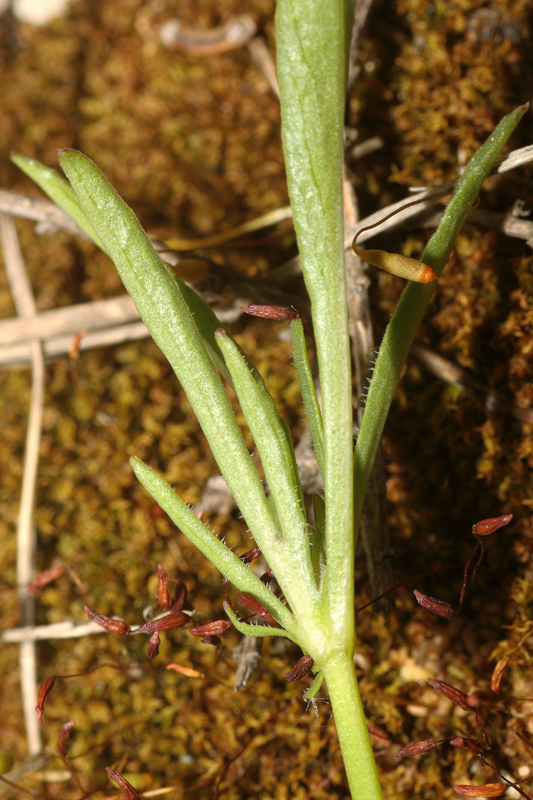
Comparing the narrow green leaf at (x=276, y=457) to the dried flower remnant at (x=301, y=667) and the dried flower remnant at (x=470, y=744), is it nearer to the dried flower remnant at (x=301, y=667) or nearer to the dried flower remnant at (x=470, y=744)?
the dried flower remnant at (x=301, y=667)

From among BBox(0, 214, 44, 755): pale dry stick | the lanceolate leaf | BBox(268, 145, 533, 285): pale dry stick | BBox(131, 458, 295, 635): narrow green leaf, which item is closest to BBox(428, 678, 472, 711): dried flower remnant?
BBox(131, 458, 295, 635): narrow green leaf

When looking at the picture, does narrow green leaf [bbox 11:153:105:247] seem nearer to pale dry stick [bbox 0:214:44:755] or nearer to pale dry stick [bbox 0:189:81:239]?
pale dry stick [bbox 0:189:81:239]

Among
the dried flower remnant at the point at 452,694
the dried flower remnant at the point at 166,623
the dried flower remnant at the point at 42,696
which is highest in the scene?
the dried flower remnant at the point at 166,623

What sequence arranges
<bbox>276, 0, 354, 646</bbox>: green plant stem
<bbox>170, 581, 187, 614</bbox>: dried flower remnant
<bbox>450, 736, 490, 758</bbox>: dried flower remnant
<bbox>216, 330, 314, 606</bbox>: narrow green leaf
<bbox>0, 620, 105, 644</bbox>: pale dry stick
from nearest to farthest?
<bbox>276, 0, 354, 646</bbox>: green plant stem, <bbox>216, 330, 314, 606</bbox>: narrow green leaf, <bbox>450, 736, 490, 758</bbox>: dried flower remnant, <bbox>170, 581, 187, 614</bbox>: dried flower remnant, <bbox>0, 620, 105, 644</bbox>: pale dry stick

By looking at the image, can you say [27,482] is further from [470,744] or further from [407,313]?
[470,744]

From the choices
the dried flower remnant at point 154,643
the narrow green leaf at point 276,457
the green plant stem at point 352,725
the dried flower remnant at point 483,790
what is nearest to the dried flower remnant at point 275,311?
the narrow green leaf at point 276,457

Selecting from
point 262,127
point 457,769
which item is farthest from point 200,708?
point 262,127

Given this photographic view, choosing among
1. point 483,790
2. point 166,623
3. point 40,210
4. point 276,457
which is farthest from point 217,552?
point 40,210
